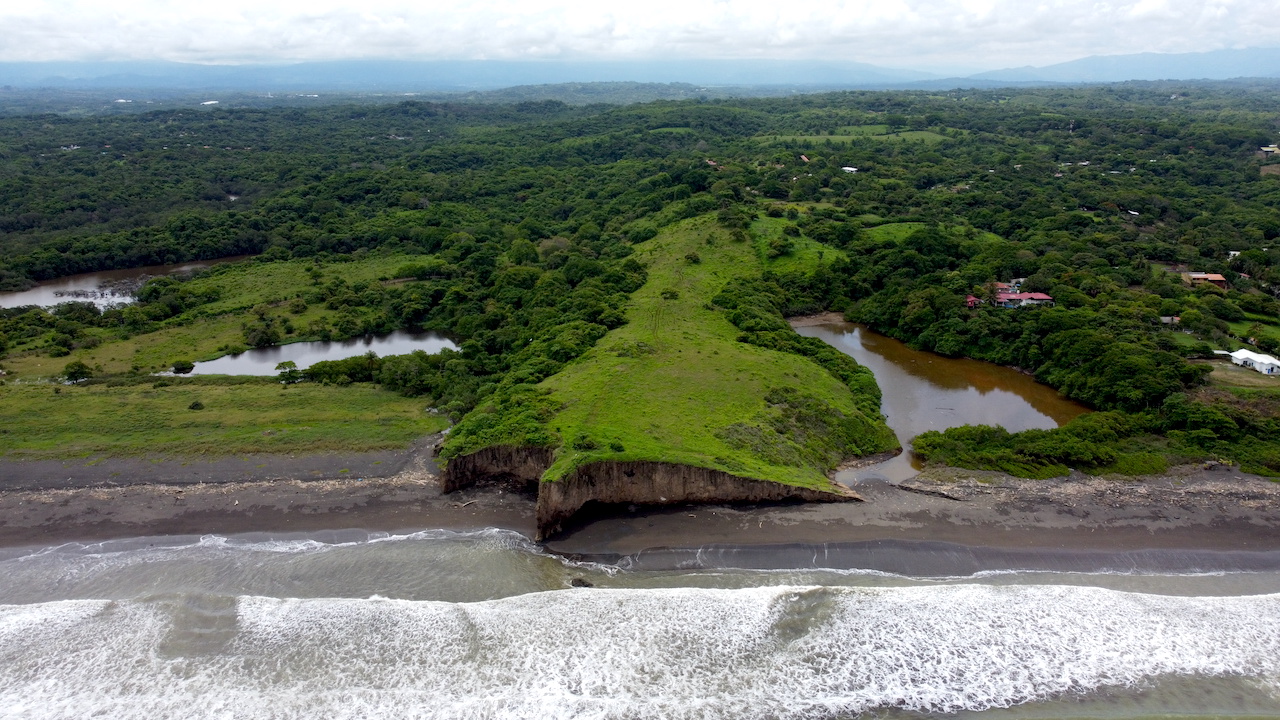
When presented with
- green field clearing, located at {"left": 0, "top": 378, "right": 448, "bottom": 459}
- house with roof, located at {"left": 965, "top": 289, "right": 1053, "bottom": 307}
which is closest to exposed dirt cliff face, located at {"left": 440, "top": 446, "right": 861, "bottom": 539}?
green field clearing, located at {"left": 0, "top": 378, "right": 448, "bottom": 459}

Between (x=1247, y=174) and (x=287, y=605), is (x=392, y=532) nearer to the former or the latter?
(x=287, y=605)

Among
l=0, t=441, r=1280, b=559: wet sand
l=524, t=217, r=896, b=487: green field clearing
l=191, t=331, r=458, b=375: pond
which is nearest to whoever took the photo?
l=0, t=441, r=1280, b=559: wet sand

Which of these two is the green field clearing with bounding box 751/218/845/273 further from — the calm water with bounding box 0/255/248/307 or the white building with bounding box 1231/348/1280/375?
the calm water with bounding box 0/255/248/307

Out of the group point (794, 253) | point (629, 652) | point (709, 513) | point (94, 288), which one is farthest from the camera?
point (94, 288)

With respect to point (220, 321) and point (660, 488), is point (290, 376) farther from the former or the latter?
point (660, 488)

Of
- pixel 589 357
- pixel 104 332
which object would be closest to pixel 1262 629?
pixel 589 357

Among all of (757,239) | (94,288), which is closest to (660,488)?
(757,239)

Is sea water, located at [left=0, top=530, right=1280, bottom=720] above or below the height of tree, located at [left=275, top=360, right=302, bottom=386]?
below
